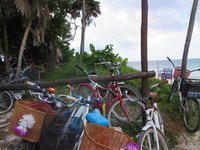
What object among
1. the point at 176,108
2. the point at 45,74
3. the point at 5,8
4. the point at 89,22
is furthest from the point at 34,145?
the point at 89,22

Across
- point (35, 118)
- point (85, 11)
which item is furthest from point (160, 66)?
point (35, 118)

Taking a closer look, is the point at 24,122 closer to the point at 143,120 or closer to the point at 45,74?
the point at 143,120

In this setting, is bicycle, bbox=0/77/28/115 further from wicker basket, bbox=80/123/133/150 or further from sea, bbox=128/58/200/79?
sea, bbox=128/58/200/79

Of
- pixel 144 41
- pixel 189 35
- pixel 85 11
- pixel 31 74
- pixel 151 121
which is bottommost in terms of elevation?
pixel 151 121

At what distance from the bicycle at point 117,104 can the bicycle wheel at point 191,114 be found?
1.08m

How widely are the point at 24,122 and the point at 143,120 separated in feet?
7.69

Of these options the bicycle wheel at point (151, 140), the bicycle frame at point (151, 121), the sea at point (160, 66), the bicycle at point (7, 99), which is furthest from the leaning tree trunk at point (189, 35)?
the bicycle at point (7, 99)

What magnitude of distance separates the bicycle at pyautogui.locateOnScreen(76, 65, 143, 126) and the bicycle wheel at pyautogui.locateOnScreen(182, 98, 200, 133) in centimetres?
108

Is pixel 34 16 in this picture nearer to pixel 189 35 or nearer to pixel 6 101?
pixel 6 101

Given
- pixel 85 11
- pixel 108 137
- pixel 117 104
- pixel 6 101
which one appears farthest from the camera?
pixel 85 11

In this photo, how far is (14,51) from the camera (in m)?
11.0

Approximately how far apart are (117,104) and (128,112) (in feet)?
1.07

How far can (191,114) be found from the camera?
16.8ft

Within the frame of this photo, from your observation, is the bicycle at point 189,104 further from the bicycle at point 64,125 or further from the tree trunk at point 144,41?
the bicycle at point 64,125
